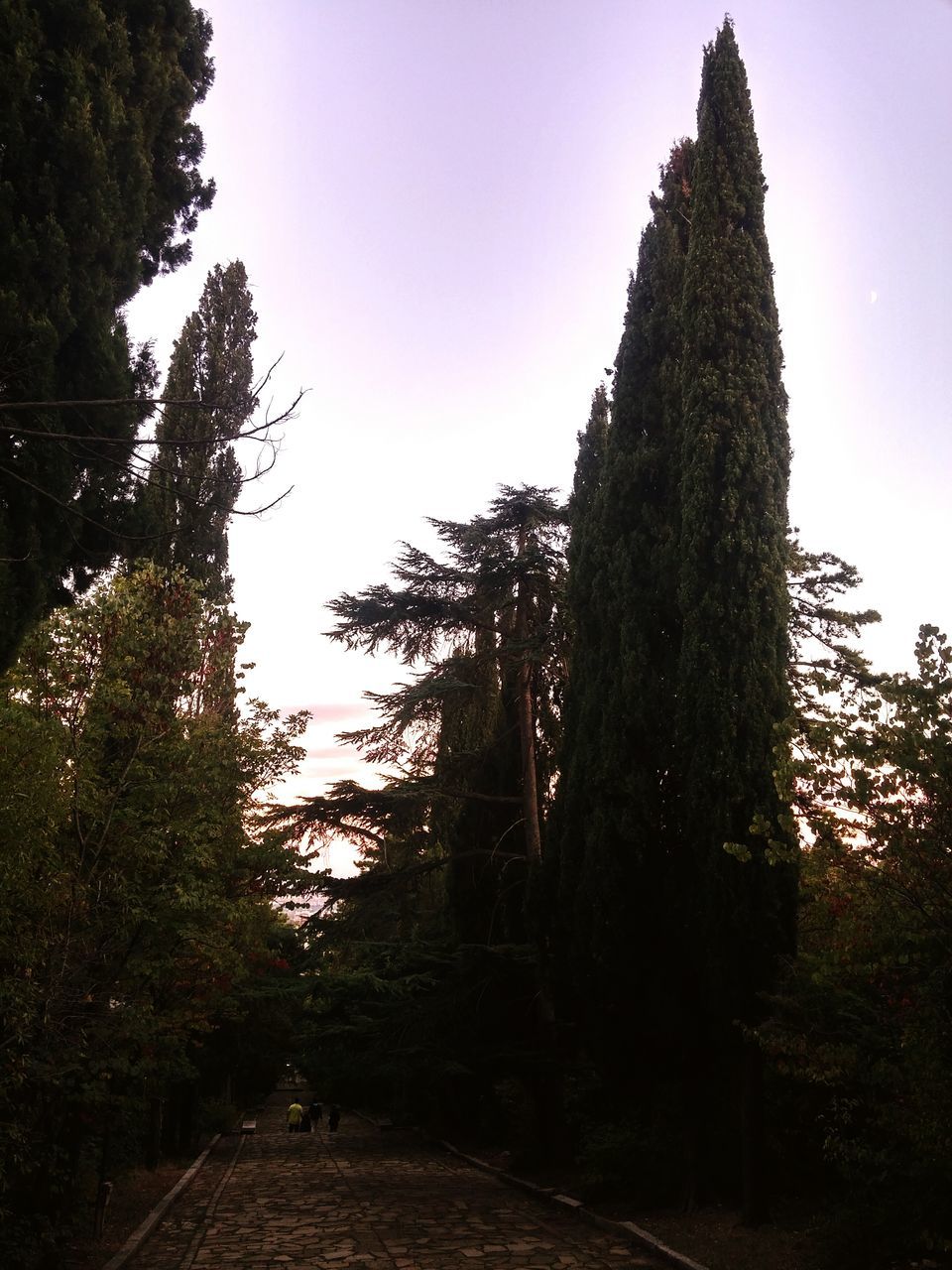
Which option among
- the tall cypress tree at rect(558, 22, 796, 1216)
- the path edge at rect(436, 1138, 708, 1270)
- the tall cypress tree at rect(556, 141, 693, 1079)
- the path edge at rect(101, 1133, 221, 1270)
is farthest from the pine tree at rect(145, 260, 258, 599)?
the path edge at rect(436, 1138, 708, 1270)

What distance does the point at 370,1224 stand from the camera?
12906 millimetres

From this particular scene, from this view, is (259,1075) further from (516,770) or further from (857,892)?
(857,892)

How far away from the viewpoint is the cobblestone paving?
10484mm

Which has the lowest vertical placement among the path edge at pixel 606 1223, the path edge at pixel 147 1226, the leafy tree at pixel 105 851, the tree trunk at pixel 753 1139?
the path edge at pixel 147 1226

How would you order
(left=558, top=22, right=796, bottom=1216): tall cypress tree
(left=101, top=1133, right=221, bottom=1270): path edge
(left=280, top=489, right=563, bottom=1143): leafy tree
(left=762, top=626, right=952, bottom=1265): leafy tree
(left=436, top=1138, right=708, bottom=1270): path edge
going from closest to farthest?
(left=762, top=626, right=952, bottom=1265): leafy tree
(left=436, top=1138, right=708, bottom=1270): path edge
(left=101, top=1133, right=221, bottom=1270): path edge
(left=558, top=22, right=796, bottom=1216): tall cypress tree
(left=280, top=489, right=563, bottom=1143): leafy tree

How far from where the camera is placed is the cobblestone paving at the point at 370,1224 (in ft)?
34.4

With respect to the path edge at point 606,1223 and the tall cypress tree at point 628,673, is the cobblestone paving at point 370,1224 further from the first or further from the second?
the tall cypress tree at point 628,673

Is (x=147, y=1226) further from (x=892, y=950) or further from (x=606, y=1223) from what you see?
(x=892, y=950)

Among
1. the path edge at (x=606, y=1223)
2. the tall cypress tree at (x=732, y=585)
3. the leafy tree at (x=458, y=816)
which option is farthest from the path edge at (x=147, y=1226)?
the tall cypress tree at (x=732, y=585)

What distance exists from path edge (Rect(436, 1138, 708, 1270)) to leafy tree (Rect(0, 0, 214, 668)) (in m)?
8.61

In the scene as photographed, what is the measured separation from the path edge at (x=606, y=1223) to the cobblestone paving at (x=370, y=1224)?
123 millimetres

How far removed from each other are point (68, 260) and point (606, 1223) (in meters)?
12.6

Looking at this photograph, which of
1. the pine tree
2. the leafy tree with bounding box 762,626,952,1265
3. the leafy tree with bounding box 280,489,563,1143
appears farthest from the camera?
the pine tree

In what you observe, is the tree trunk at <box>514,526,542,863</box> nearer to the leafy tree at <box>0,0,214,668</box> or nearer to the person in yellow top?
the leafy tree at <box>0,0,214,668</box>
